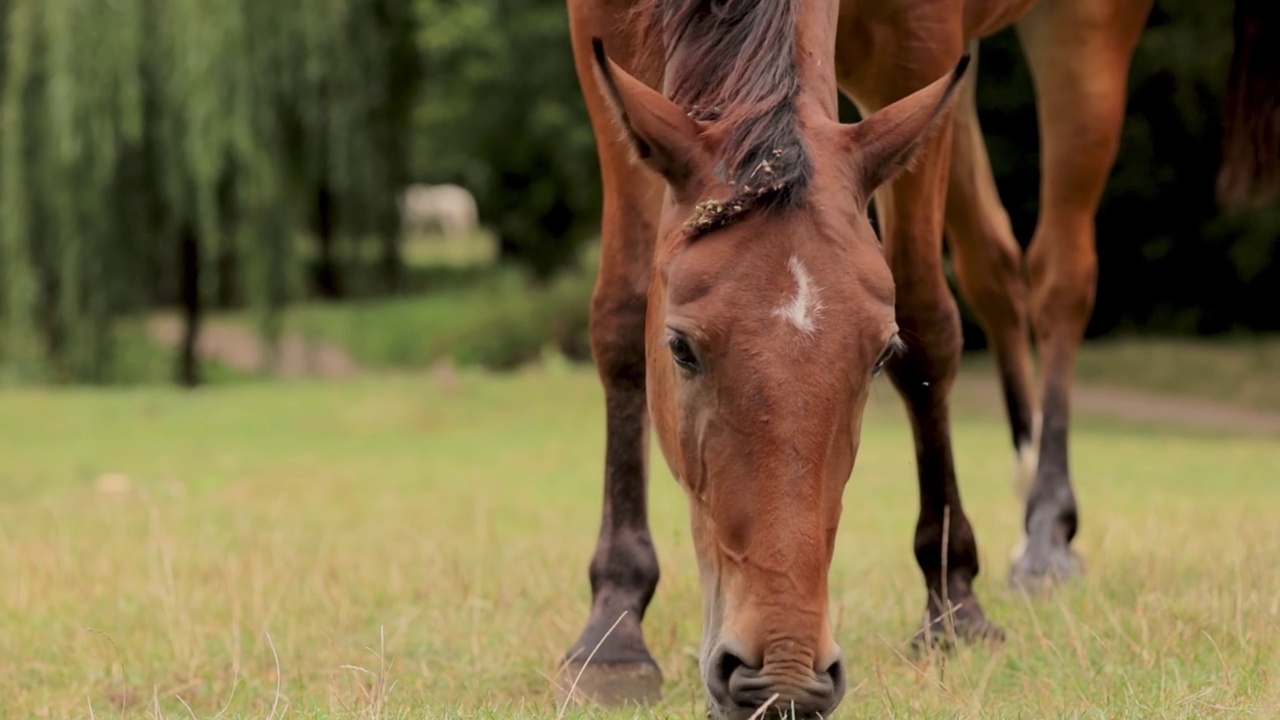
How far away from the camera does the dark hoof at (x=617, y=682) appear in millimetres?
3906

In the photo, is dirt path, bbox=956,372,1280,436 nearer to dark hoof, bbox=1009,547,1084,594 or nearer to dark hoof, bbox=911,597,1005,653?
dark hoof, bbox=1009,547,1084,594

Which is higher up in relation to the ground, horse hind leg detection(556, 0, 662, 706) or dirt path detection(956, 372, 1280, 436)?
horse hind leg detection(556, 0, 662, 706)

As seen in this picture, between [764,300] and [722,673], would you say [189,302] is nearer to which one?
[764,300]

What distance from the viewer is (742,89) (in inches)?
129

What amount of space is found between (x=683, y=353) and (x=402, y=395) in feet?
44.2

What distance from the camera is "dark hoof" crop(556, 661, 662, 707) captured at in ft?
12.8

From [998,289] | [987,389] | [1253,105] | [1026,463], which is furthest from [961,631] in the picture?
[987,389]

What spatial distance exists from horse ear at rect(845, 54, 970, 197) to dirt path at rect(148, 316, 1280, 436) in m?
13.7

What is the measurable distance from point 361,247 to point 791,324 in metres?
16.8

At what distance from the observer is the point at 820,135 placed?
320 cm

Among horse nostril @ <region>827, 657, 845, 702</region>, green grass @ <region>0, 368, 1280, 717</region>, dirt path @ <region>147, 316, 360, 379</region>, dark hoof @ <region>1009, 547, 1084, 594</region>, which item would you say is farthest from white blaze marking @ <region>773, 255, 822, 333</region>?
dirt path @ <region>147, 316, 360, 379</region>

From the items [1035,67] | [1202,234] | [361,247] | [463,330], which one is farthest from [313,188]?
[1035,67]

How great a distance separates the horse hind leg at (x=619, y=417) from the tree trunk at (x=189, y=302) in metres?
14.9

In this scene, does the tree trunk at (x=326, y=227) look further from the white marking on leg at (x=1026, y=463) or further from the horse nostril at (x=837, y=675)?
the horse nostril at (x=837, y=675)
